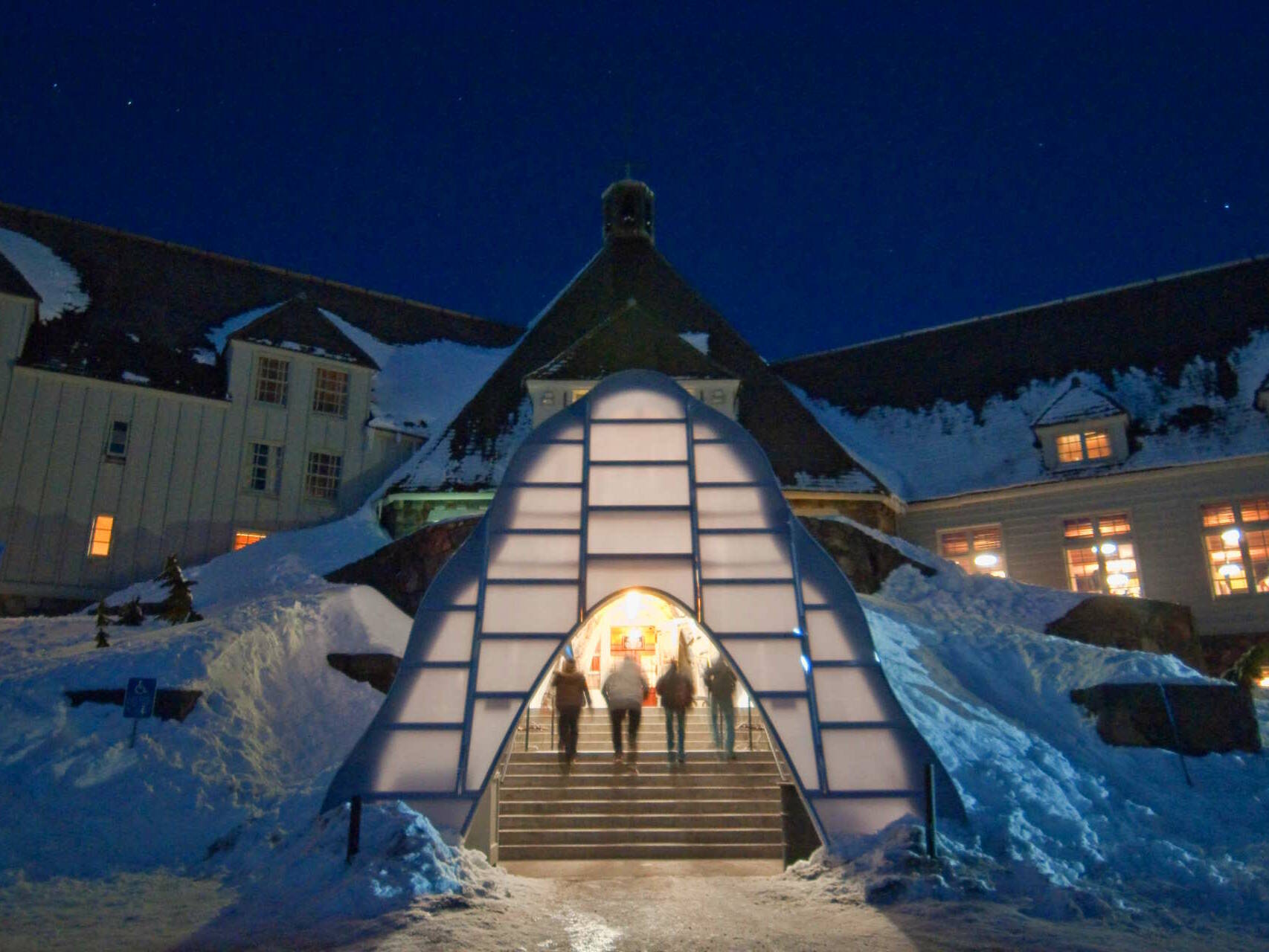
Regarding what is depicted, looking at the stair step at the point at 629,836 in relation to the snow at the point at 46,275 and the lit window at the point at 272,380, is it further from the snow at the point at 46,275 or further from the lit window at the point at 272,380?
the snow at the point at 46,275

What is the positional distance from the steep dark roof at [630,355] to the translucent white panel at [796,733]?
12.6 meters

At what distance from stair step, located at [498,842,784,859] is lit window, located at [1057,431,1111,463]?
16.2 m

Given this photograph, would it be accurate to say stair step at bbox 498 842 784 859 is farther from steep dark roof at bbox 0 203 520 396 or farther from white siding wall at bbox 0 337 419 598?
steep dark roof at bbox 0 203 520 396

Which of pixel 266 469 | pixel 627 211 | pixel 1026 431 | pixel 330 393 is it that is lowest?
pixel 266 469

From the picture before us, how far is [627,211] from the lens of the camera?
107ft

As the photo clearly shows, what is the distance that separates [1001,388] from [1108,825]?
18126 millimetres

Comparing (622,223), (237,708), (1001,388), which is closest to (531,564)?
(237,708)

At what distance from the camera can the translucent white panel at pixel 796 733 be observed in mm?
10742

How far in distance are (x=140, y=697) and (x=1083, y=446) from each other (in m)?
21.7

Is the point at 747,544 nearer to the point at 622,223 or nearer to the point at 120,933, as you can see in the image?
the point at 120,933

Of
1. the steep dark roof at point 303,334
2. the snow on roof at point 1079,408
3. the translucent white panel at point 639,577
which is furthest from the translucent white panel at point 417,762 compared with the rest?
the snow on roof at point 1079,408

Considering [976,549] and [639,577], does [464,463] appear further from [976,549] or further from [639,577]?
[976,549]

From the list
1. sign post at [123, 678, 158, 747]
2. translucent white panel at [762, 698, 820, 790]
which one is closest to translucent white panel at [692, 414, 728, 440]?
translucent white panel at [762, 698, 820, 790]

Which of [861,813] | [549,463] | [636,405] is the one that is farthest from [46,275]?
[861,813]
